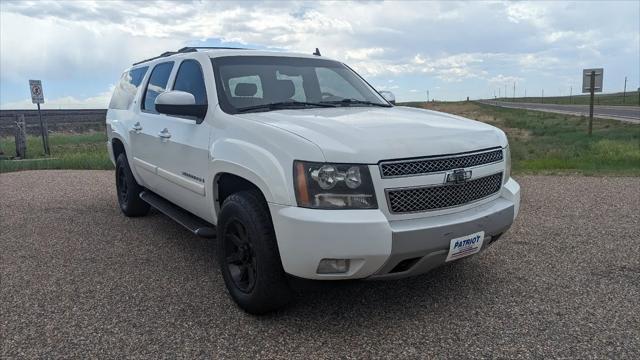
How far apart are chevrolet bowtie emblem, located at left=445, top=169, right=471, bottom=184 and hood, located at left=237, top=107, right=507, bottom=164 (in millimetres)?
130

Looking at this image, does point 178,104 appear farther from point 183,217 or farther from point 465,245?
point 465,245

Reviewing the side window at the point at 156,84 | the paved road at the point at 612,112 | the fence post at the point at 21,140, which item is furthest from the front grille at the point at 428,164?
the paved road at the point at 612,112

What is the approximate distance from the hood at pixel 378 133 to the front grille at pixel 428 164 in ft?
0.13

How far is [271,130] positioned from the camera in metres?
3.20

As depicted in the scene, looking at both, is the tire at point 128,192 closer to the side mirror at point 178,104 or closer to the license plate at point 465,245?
the side mirror at point 178,104

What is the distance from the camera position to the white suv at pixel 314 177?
2900 millimetres

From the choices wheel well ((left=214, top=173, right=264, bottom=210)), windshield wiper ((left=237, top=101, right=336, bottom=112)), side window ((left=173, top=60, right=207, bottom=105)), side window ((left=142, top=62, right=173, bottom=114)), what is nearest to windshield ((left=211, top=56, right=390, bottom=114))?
windshield wiper ((left=237, top=101, right=336, bottom=112))

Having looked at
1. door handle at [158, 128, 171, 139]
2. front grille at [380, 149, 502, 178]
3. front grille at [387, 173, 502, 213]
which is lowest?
front grille at [387, 173, 502, 213]

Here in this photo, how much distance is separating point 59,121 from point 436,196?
39264mm

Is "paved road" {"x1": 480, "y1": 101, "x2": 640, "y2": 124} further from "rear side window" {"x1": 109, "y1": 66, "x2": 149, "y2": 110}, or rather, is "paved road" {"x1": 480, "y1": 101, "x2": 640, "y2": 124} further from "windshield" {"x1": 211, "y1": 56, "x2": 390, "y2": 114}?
"rear side window" {"x1": 109, "y1": 66, "x2": 149, "y2": 110}

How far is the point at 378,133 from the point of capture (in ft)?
10.3

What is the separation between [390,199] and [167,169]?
247 cm

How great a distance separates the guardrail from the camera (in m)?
32.2

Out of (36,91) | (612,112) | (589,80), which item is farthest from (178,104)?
(612,112)
